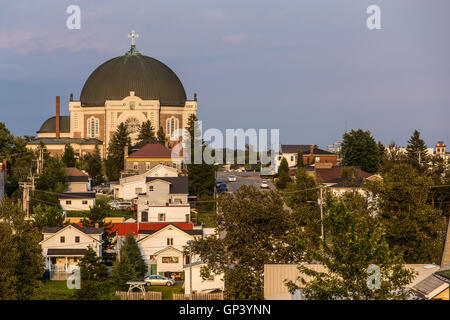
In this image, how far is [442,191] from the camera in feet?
203

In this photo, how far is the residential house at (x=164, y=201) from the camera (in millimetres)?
59812

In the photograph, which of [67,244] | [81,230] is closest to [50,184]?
[81,230]

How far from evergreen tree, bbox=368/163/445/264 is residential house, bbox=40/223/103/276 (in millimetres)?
19903

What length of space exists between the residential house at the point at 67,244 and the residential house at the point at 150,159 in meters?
35.8

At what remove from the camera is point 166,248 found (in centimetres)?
5044

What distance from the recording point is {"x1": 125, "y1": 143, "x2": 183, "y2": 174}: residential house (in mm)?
87625

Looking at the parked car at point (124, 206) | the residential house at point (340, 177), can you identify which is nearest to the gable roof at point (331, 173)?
the residential house at point (340, 177)

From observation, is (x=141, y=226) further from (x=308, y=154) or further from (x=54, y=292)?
Result: (x=308, y=154)

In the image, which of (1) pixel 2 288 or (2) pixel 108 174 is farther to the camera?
(2) pixel 108 174

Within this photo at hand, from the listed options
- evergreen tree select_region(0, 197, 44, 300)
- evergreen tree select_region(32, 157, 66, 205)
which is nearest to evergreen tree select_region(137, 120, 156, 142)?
evergreen tree select_region(32, 157, 66, 205)

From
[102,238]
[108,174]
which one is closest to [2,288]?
[102,238]

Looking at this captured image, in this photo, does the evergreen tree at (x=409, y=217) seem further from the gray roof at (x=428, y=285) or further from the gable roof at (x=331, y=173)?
the gable roof at (x=331, y=173)

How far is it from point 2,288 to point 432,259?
19.0m
